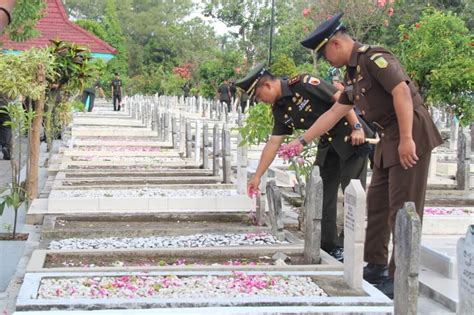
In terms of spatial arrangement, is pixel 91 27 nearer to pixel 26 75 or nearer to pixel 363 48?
pixel 26 75

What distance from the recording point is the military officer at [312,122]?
6809mm

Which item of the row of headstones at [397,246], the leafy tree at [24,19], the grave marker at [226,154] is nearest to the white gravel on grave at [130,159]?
the leafy tree at [24,19]

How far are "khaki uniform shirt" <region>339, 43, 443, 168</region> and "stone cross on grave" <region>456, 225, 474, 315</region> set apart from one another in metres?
1.77

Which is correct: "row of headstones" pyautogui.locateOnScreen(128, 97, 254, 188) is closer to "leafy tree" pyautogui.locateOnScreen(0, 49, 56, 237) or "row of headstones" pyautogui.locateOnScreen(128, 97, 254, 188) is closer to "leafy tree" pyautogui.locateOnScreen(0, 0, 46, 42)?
"leafy tree" pyautogui.locateOnScreen(0, 49, 56, 237)

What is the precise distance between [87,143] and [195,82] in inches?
1257

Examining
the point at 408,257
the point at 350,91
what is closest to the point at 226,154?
the point at 350,91

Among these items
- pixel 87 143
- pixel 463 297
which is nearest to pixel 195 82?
pixel 87 143

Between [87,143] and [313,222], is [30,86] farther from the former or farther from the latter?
[87,143]

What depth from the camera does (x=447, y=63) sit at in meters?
15.7

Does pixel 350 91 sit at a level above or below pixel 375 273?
above

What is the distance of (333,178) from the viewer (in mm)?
7141

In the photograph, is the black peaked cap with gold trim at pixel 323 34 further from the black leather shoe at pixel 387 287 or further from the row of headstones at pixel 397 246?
the black leather shoe at pixel 387 287

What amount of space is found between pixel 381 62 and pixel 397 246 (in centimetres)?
143

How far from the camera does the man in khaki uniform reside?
5.49 m
